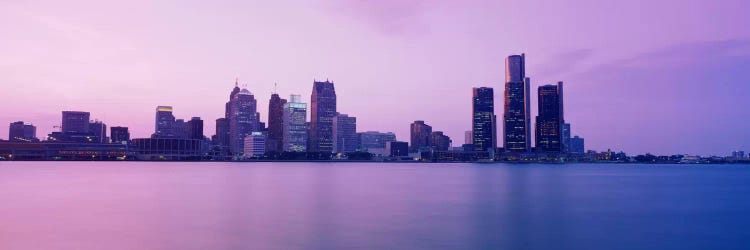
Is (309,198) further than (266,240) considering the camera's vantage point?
Yes

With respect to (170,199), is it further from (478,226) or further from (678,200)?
(678,200)

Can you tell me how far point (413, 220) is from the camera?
40.3 m

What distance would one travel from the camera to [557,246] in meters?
29.9

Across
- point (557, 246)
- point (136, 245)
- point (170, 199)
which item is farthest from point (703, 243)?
point (170, 199)

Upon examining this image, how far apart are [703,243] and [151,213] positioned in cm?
3951

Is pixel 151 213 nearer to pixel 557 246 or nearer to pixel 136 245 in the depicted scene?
pixel 136 245

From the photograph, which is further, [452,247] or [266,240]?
[266,240]

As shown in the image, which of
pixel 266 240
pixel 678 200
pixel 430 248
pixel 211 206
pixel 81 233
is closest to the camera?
pixel 430 248

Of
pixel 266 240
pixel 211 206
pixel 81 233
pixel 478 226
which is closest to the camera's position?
pixel 266 240

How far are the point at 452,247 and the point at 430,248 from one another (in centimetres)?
134

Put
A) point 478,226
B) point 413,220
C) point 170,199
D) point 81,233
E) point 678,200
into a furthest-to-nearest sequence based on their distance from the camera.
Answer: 1. point 678,200
2. point 170,199
3. point 413,220
4. point 478,226
5. point 81,233

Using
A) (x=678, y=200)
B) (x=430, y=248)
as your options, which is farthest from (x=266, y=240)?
(x=678, y=200)

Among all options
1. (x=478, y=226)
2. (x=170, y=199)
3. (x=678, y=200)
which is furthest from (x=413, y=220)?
(x=678, y=200)

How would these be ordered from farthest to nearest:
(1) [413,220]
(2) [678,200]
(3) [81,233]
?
1. (2) [678,200]
2. (1) [413,220]
3. (3) [81,233]
